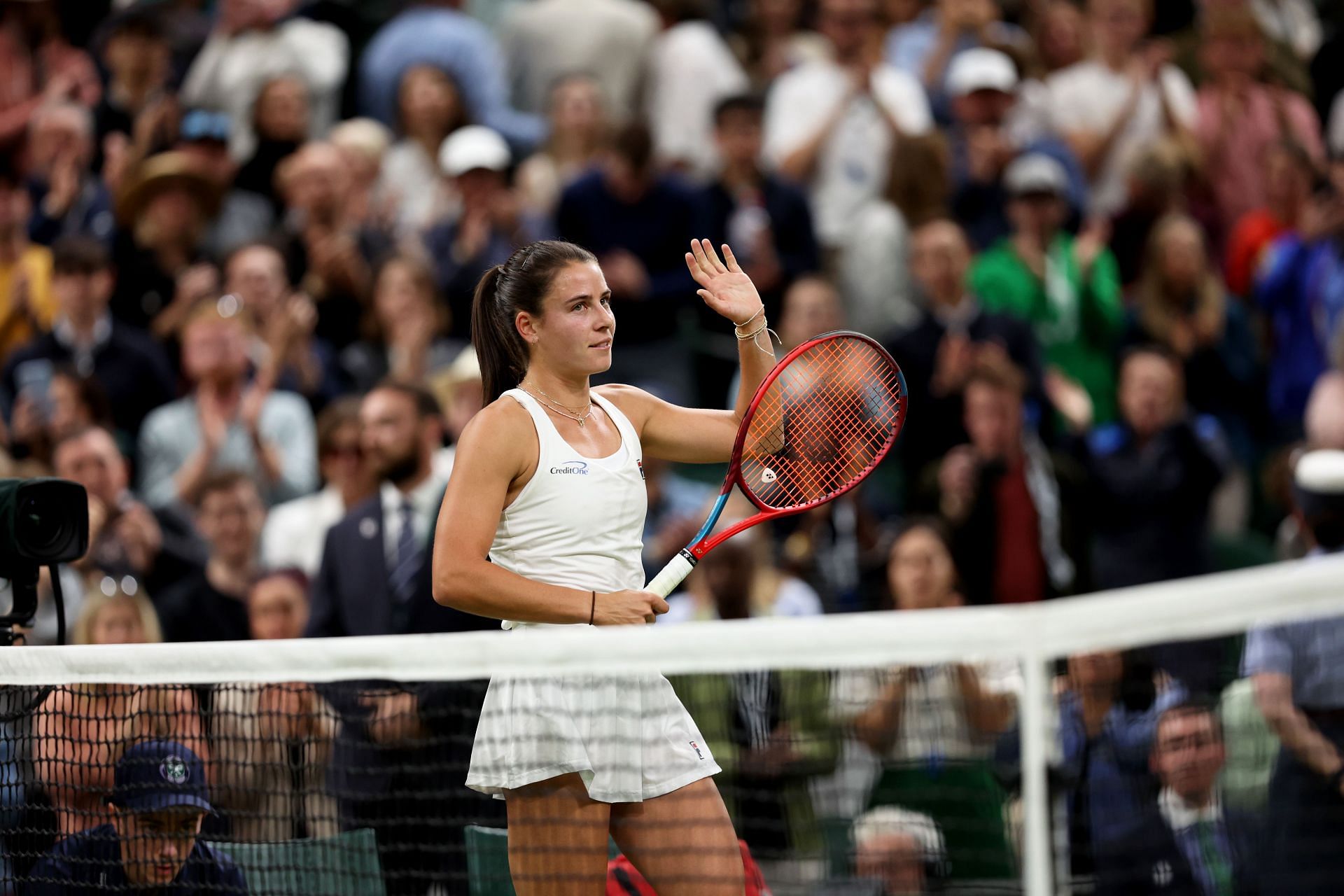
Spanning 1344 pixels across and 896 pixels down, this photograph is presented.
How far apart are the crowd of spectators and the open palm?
5.21ft

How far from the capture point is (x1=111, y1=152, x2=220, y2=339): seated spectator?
10.1 m

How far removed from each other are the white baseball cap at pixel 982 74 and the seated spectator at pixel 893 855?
5617mm

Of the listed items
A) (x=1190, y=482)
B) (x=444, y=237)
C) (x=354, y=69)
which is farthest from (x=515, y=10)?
(x=1190, y=482)

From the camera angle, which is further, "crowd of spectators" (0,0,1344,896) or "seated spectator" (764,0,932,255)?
"seated spectator" (764,0,932,255)

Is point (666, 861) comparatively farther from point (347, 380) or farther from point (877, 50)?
point (877, 50)

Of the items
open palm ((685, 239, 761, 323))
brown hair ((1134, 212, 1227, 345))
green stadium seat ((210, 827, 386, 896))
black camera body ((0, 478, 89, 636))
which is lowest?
green stadium seat ((210, 827, 386, 896))

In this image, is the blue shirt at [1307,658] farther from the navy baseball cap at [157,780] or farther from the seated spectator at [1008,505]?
the navy baseball cap at [157,780]

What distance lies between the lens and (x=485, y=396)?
4637mm

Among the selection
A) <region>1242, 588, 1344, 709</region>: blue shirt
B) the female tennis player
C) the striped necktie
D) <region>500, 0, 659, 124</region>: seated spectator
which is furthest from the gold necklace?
<region>500, 0, 659, 124</region>: seated spectator

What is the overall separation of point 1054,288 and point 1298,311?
124 cm

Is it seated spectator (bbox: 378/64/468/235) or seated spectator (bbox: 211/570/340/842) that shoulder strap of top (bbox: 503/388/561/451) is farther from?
seated spectator (bbox: 378/64/468/235)

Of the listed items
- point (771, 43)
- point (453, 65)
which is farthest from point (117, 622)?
point (771, 43)

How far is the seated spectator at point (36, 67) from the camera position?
11461 millimetres

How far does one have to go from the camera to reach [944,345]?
30.3 feet
